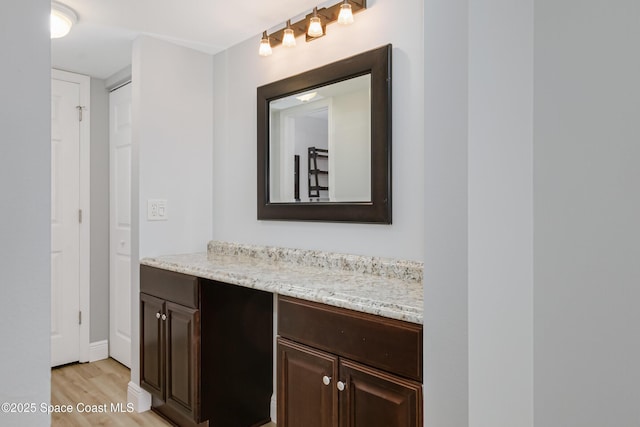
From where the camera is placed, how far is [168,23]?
2.26 metres

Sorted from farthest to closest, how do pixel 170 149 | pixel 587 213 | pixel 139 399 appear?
1. pixel 170 149
2. pixel 139 399
3. pixel 587 213

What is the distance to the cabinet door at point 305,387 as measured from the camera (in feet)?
4.53

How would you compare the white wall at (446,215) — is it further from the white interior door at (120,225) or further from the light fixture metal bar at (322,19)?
the white interior door at (120,225)

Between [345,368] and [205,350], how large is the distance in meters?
0.96

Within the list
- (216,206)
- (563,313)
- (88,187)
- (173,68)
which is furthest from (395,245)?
(88,187)

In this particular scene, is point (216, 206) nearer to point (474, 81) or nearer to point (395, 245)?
point (395, 245)

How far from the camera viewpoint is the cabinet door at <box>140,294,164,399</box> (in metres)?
2.25

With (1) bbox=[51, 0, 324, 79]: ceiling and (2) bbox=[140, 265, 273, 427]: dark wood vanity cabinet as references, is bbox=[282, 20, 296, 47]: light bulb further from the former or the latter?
(2) bbox=[140, 265, 273, 427]: dark wood vanity cabinet

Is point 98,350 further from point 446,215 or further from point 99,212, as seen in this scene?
point 446,215

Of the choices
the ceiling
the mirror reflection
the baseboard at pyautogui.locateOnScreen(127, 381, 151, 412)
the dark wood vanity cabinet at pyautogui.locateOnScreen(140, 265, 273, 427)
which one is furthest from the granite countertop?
the ceiling

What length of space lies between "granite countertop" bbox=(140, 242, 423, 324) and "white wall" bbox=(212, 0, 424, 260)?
0.06 meters

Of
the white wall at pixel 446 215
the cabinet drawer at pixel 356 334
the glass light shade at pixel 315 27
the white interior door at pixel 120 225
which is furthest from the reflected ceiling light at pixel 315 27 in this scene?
the white interior door at pixel 120 225

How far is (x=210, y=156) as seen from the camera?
2.74 meters

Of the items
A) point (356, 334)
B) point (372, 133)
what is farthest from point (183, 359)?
point (372, 133)
